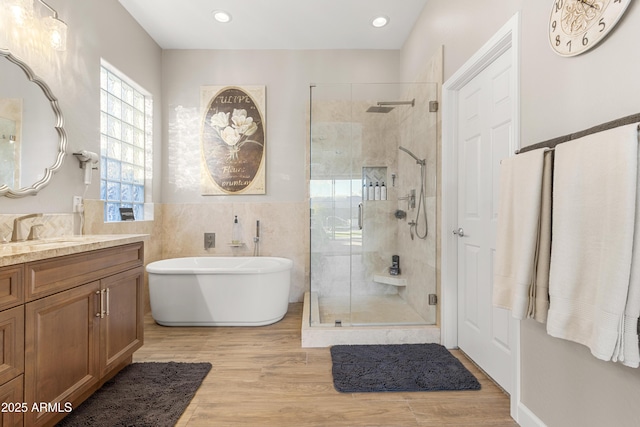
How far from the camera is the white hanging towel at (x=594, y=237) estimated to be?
0.97m

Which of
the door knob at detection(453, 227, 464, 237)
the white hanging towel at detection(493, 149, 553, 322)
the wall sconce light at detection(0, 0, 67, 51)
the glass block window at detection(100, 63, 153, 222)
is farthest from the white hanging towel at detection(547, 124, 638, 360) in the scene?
the glass block window at detection(100, 63, 153, 222)

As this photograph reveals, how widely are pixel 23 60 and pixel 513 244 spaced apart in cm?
291

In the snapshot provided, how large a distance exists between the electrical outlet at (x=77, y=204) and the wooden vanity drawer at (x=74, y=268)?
663 mm

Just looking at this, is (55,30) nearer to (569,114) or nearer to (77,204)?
(77,204)

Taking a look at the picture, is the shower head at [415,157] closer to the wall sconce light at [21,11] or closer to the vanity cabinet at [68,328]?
the vanity cabinet at [68,328]

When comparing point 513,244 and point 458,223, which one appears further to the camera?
point 458,223

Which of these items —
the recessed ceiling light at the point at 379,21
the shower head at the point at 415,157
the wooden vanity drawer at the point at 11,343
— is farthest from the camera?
the recessed ceiling light at the point at 379,21

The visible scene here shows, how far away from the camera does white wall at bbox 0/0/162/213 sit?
2.11 m

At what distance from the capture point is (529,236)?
135cm

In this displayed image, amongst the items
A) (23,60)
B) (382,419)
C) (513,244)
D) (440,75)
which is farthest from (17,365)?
(440,75)

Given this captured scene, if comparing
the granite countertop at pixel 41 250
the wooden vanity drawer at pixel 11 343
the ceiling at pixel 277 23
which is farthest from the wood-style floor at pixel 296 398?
the ceiling at pixel 277 23

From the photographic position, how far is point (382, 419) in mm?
1675

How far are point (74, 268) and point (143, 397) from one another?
83 cm

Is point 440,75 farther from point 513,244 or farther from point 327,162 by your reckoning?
point 513,244
